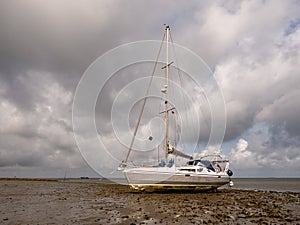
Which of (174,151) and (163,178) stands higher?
(174,151)

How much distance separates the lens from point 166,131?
118 ft

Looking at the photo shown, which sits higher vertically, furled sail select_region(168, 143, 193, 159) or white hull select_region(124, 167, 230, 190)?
furled sail select_region(168, 143, 193, 159)

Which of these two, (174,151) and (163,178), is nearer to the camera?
(163,178)

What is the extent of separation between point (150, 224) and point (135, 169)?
17099 millimetres

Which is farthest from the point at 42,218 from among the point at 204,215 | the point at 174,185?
the point at 174,185

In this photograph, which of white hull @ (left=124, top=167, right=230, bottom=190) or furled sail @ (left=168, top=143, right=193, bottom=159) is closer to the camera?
white hull @ (left=124, top=167, right=230, bottom=190)

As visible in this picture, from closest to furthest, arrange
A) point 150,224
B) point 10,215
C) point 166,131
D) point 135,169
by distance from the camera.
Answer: point 150,224 < point 10,215 < point 135,169 < point 166,131

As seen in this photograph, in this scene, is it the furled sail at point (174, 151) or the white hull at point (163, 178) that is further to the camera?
the furled sail at point (174, 151)

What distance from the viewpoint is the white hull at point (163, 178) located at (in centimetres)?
3281

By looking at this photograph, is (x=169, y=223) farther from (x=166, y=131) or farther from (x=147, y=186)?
(x=166, y=131)

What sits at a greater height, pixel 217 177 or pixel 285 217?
pixel 217 177

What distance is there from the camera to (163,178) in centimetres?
3312

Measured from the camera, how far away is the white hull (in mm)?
32812

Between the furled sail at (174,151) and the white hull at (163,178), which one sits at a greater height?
the furled sail at (174,151)
